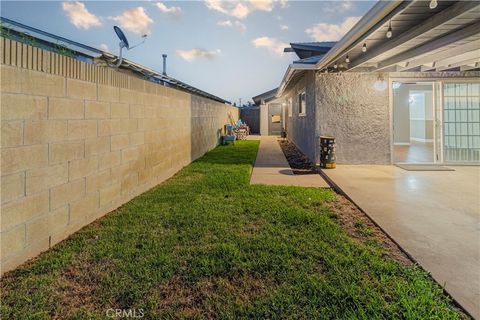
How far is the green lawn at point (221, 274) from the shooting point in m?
1.98

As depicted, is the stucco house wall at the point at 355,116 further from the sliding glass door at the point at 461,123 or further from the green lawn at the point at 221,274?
the green lawn at the point at 221,274

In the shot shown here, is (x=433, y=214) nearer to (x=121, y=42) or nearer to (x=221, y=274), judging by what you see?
(x=221, y=274)

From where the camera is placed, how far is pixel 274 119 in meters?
23.0

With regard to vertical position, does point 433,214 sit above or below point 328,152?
below

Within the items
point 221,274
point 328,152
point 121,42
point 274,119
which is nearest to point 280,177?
point 328,152

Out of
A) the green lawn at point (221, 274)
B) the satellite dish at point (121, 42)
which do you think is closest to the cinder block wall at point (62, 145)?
the green lawn at point (221, 274)

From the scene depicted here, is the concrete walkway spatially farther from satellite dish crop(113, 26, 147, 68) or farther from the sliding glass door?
the sliding glass door

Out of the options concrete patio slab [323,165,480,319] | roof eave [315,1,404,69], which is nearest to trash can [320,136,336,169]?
concrete patio slab [323,165,480,319]

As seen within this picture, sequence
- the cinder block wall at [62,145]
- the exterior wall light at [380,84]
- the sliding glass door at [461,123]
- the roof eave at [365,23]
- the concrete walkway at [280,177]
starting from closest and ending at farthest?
the cinder block wall at [62,145] < the roof eave at [365,23] < the concrete walkway at [280,177] < the exterior wall light at [380,84] < the sliding glass door at [461,123]

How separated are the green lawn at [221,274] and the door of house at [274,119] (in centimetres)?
1949

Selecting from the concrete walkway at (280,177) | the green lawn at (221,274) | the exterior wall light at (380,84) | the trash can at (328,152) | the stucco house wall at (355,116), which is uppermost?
the exterior wall light at (380,84)

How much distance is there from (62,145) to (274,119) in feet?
68.5

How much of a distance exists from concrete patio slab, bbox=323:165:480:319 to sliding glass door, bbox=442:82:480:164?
0.91m

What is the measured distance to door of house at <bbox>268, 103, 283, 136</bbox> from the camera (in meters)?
22.8
